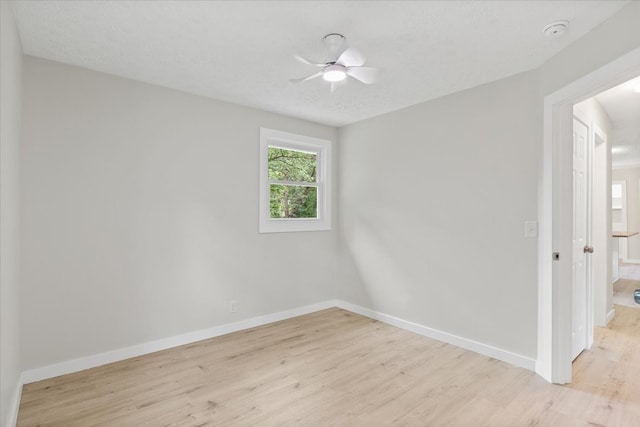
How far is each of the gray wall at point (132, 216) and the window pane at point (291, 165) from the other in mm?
337

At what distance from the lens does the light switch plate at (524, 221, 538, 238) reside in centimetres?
276

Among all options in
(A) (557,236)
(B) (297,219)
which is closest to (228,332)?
(B) (297,219)

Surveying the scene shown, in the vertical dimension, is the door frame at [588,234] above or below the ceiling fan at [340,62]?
below

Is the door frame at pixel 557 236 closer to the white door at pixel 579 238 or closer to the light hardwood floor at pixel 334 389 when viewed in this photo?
the light hardwood floor at pixel 334 389

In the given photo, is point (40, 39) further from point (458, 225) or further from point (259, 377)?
point (458, 225)

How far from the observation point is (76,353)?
2756 mm

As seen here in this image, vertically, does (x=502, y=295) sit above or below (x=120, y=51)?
below

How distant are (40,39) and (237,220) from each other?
217 cm

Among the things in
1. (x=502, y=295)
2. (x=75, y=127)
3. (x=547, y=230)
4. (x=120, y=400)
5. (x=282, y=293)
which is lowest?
(x=120, y=400)

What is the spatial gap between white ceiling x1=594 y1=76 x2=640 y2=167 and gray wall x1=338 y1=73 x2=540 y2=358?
1.03 metres

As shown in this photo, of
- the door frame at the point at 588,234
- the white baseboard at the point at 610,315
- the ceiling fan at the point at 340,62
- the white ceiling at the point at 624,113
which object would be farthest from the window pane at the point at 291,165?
the white baseboard at the point at 610,315

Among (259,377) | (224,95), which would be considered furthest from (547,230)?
(224,95)

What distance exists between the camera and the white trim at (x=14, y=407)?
6.48 feet

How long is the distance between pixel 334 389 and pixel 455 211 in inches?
79.6
